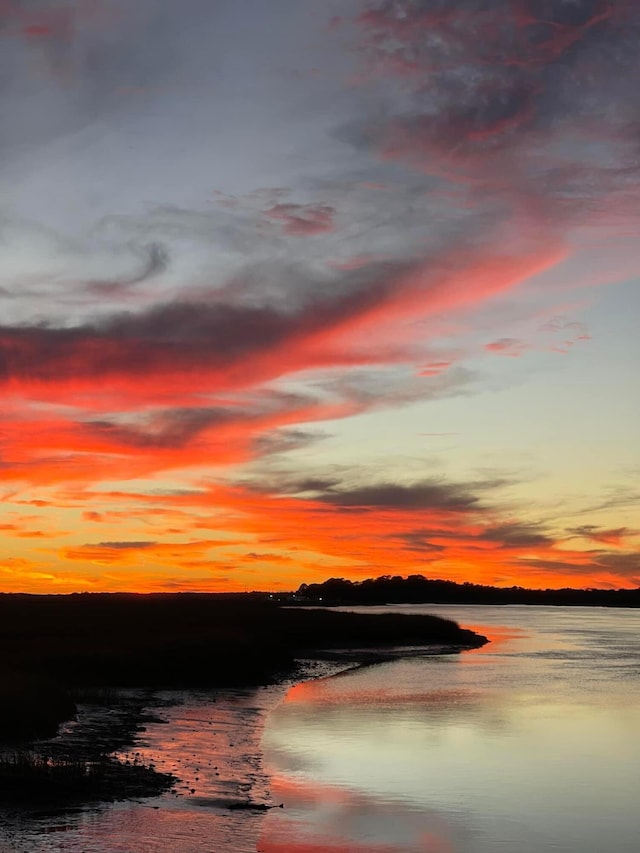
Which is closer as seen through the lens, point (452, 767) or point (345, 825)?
point (345, 825)

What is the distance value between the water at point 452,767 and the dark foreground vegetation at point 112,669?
4.78m

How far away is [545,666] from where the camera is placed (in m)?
77.2

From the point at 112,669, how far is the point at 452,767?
89.6ft

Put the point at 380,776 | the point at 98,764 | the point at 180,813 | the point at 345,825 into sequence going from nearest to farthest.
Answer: the point at 180,813 → the point at 345,825 → the point at 98,764 → the point at 380,776

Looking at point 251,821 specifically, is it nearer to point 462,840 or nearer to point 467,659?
point 462,840

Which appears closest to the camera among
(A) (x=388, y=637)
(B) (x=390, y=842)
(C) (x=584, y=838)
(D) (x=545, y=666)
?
(B) (x=390, y=842)

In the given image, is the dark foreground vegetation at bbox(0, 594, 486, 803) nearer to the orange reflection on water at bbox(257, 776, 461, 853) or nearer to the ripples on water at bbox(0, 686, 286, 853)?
the ripples on water at bbox(0, 686, 286, 853)

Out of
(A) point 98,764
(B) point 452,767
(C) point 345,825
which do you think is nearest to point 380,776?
(B) point 452,767

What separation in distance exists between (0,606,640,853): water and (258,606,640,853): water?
0.27ft

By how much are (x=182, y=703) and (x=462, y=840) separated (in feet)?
79.6

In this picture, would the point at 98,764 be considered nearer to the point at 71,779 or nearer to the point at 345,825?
the point at 71,779

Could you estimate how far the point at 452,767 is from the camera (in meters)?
31.2

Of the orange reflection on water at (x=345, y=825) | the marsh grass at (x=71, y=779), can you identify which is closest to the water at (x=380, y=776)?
the orange reflection on water at (x=345, y=825)

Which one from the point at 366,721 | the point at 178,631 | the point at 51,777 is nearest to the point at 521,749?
the point at 366,721
